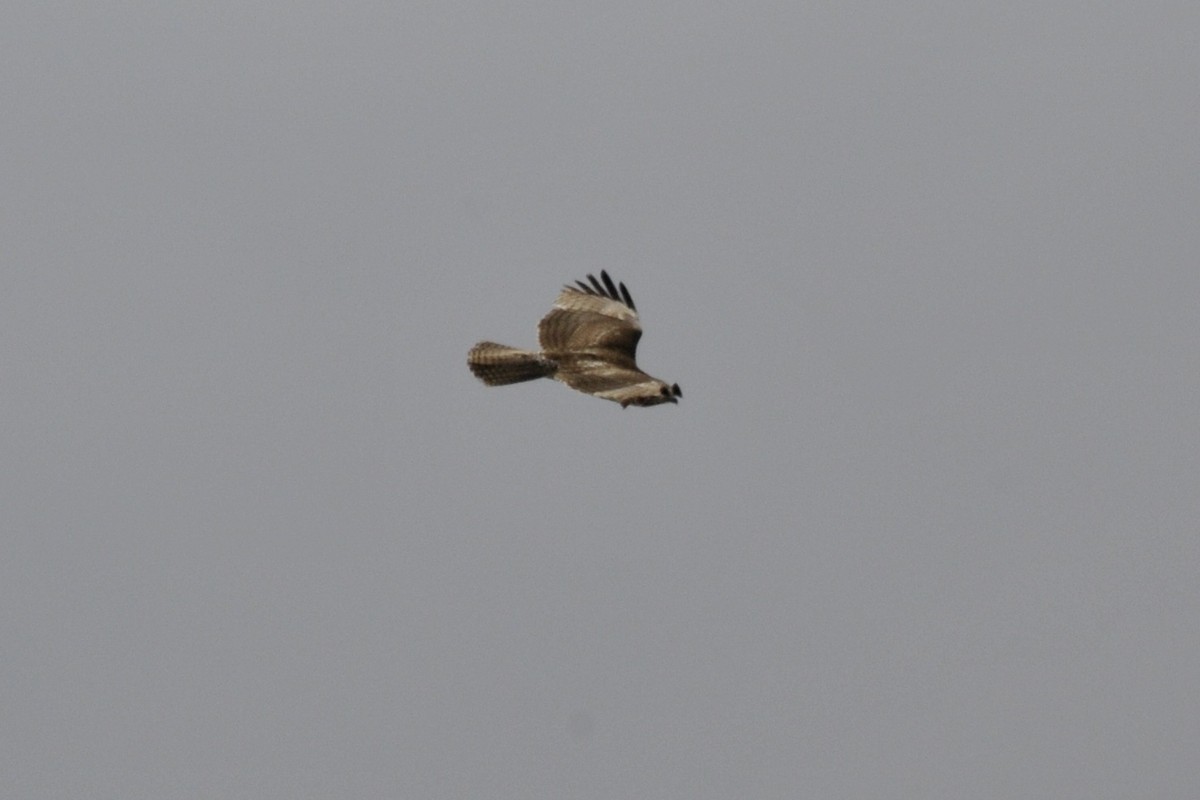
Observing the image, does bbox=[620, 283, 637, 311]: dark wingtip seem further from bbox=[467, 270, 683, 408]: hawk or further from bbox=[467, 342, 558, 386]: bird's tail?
bbox=[467, 342, 558, 386]: bird's tail

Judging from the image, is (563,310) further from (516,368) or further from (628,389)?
(628,389)

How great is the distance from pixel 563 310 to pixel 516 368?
3.34m

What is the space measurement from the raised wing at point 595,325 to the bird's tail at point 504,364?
393 millimetres

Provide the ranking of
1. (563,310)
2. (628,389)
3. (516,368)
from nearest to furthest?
(628,389)
(516,368)
(563,310)

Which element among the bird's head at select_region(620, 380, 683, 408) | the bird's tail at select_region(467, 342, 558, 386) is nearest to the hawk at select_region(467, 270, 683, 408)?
the bird's tail at select_region(467, 342, 558, 386)

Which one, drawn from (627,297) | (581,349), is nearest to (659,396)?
(581,349)

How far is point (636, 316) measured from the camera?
45.7m

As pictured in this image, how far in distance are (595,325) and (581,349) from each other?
62.6 inches

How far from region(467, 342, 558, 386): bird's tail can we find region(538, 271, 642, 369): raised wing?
15.5 inches

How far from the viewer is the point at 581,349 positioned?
4288 centimetres

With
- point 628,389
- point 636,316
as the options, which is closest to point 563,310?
point 636,316

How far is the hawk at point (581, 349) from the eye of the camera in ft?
134

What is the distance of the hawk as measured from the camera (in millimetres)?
40938

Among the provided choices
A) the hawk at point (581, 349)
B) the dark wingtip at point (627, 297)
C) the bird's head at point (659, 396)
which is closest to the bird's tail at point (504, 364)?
the hawk at point (581, 349)
